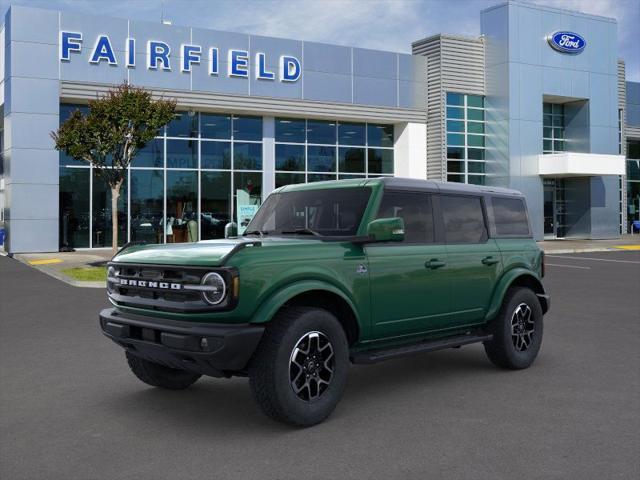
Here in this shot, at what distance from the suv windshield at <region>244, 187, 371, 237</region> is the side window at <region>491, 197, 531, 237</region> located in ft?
5.87

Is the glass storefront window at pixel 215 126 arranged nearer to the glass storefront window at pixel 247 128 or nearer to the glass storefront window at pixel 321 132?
the glass storefront window at pixel 247 128

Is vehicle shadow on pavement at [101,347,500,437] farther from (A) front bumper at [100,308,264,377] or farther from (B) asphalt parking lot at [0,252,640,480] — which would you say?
(A) front bumper at [100,308,264,377]

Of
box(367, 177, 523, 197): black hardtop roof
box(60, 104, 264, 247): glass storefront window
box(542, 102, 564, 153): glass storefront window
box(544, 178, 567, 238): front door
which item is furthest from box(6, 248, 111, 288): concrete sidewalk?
box(542, 102, 564, 153): glass storefront window

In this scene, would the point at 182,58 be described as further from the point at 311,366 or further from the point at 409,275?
the point at 311,366

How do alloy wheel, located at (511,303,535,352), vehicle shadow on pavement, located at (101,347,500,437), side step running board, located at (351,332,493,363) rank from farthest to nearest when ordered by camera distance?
alloy wheel, located at (511,303,535,352), side step running board, located at (351,332,493,363), vehicle shadow on pavement, located at (101,347,500,437)

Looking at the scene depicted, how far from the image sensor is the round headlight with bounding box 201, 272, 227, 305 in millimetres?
4664

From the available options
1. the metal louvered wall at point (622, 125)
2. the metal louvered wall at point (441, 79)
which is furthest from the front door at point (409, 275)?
the metal louvered wall at point (622, 125)

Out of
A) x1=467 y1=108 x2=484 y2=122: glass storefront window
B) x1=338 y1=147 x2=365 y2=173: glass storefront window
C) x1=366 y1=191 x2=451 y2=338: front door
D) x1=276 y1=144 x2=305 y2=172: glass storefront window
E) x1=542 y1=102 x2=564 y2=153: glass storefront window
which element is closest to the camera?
x1=366 y1=191 x2=451 y2=338: front door

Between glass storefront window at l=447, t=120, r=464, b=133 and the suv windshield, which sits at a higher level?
glass storefront window at l=447, t=120, r=464, b=133

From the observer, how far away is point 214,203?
1073 inches

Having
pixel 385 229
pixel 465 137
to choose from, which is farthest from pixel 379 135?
pixel 385 229

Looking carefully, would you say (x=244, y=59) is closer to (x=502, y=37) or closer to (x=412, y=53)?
(x=412, y=53)

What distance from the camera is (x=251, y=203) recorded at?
90.2ft

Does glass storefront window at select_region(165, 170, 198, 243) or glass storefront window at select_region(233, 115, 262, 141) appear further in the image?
glass storefront window at select_region(233, 115, 262, 141)
